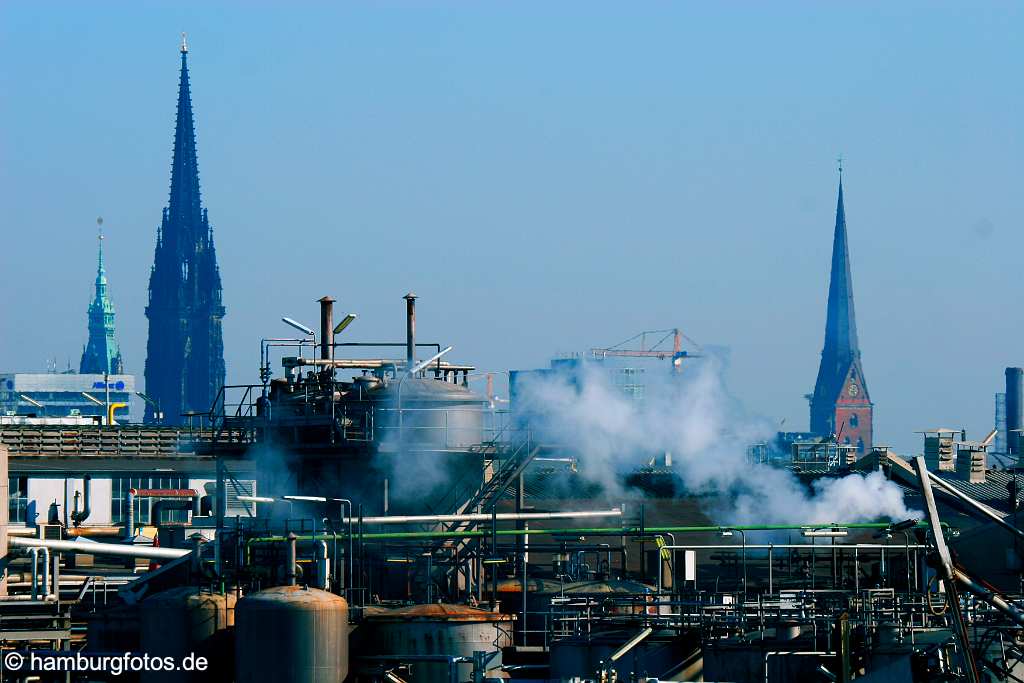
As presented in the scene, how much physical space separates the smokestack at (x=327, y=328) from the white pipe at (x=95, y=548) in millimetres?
9356

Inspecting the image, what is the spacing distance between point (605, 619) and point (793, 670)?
6.62 meters

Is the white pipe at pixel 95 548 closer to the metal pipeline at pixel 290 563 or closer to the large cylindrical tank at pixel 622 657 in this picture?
the metal pipeline at pixel 290 563

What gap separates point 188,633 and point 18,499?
59.5 m

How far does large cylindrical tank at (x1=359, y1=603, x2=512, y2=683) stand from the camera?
143 ft

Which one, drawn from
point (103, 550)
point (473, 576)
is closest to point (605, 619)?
point (473, 576)

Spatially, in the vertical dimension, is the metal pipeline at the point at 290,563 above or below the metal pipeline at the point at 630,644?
above

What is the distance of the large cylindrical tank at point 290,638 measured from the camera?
41.9m

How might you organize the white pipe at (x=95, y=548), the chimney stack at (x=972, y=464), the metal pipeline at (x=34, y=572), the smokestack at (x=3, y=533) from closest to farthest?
1. the metal pipeline at (x=34, y=572)
2. the white pipe at (x=95, y=548)
3. the smokestack at (x=3, y=533)
4. the chimney stack at (x=972, y=464)

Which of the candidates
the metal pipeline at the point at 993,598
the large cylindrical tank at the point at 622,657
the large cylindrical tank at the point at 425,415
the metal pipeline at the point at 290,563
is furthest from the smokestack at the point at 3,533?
the metal pipeline at the point at 993,598

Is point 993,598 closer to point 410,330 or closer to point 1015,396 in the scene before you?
point 410,330

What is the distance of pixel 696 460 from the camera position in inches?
2862

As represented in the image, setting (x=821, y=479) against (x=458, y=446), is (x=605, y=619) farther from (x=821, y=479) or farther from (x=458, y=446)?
(x=821, y=479)

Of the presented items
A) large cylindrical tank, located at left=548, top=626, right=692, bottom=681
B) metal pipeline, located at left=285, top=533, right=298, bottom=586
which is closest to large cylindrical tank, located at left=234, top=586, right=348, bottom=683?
metal pipeline, located at left=285, top=533, right=298, bottom=586

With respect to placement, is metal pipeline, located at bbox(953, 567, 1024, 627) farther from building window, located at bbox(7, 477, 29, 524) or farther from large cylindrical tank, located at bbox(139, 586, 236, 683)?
building window, located at bbox(7, 477, 29, 524)
